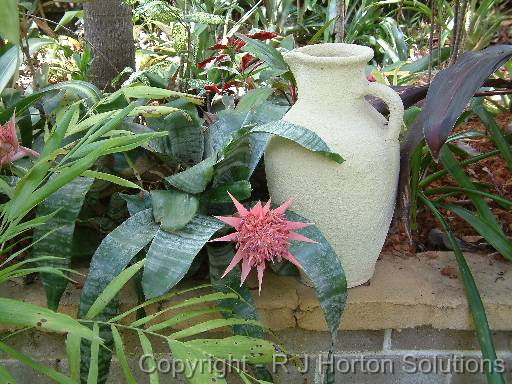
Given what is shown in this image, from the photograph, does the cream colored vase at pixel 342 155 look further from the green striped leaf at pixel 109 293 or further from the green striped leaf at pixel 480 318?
the green striped leaf at pixel 109 293

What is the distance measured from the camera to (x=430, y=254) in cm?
146

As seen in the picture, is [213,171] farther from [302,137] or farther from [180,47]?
[180,47]

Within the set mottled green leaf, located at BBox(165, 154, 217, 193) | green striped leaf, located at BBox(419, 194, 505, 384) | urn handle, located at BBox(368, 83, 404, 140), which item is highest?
urn handle, located at BBox(368, 83, 404, 140)

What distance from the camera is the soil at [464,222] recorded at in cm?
149

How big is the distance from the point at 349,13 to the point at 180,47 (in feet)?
6.45

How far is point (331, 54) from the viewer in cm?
125

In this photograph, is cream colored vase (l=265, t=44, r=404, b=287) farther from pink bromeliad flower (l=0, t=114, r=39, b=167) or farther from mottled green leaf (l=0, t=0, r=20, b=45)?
mottled green leaf (l=0, t=0, r=20, b=45)

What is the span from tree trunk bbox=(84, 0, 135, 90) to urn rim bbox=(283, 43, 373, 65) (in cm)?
87

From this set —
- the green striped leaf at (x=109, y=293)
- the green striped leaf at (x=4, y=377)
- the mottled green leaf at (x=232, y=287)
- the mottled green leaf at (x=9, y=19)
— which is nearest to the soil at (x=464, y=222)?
the mottled green leaf at (x=232, y=287)

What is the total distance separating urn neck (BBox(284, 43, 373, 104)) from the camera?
1.12 metres

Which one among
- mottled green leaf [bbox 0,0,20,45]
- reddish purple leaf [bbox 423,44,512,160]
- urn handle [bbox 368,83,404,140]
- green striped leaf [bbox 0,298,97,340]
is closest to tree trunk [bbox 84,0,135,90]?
urn handle [bbox 368,83,404,140]

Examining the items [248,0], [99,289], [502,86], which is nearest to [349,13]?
[248,0]

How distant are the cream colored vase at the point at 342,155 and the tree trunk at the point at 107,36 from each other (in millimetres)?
914

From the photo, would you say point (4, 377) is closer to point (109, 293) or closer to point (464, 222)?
point (109, 293)
